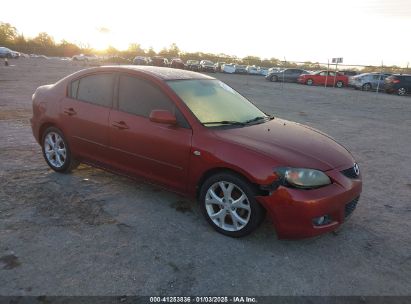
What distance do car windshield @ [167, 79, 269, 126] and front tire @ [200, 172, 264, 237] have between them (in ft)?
2.26

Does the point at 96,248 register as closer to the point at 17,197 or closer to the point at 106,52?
the point at 17,197

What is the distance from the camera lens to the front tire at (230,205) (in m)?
3.52

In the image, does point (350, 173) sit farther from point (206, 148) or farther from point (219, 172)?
point (206, 148)

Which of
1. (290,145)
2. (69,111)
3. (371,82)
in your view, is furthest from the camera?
(371,82)

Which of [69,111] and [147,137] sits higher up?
[69,111]

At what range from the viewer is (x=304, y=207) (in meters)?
3.32

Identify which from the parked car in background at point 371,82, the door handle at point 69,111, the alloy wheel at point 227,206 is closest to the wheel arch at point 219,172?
the alloy wheel at point 227,206

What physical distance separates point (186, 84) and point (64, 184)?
210 cm

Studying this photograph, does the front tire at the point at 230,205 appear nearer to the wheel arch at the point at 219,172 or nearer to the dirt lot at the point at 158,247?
the wheel arch at the point at 219,172

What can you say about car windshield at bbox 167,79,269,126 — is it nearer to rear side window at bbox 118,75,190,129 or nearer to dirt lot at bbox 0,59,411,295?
rear side window at bbox 118,75,190,129

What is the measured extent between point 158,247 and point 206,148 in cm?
107

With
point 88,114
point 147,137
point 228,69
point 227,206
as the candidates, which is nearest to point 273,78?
point 228,69

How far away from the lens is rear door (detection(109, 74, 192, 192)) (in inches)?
156

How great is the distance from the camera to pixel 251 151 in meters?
3.54
